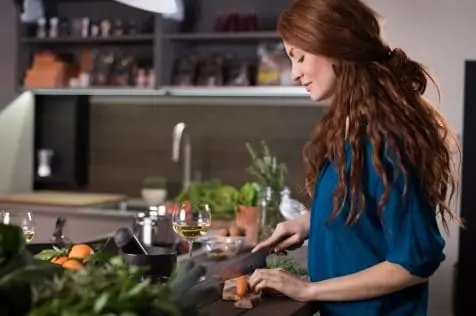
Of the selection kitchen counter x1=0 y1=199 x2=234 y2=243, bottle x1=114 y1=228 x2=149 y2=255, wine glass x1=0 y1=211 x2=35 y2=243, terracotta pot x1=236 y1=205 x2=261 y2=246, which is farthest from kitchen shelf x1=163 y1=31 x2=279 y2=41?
bottle x1=114 y1=228 x2=149 y2=255

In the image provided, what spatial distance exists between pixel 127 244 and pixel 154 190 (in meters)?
3.28

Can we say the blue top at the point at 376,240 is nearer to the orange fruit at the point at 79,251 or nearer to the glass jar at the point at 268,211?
the orange fruit at the point at 79,251

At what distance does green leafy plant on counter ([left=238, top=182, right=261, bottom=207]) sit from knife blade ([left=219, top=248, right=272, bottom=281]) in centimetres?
76

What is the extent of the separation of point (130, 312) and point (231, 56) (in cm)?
404

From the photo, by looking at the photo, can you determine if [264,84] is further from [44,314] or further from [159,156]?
[44,314]

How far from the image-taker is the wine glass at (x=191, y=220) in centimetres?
234

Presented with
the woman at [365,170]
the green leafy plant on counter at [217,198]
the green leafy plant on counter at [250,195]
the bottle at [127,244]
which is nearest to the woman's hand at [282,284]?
the woman at [365,170]

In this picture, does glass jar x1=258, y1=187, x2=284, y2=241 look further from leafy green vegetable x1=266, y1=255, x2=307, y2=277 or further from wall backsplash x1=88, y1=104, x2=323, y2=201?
wall backsplash x1=88, y1=104, x2=323, y2=201

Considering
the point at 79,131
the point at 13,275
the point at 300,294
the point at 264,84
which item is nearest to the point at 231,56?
the point at 264,84

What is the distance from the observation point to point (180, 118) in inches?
213

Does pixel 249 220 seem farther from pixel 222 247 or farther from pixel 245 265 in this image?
pixel 245 265

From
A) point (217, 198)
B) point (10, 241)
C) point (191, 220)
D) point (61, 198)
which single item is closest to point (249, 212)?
point (217, 198)

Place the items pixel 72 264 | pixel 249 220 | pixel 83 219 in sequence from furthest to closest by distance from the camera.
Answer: pixel 83 219, pixel 249 220, pixel 72 264

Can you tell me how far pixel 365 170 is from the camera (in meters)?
1.85
